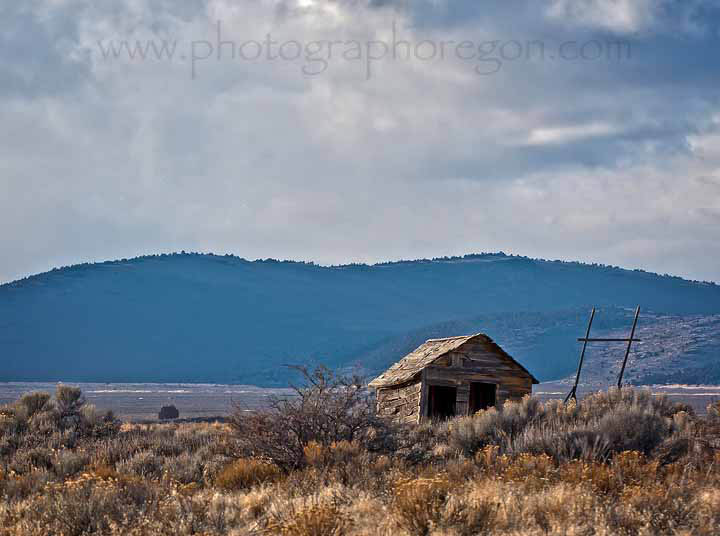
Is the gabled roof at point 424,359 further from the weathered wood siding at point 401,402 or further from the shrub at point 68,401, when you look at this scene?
the shrub at point 68,401

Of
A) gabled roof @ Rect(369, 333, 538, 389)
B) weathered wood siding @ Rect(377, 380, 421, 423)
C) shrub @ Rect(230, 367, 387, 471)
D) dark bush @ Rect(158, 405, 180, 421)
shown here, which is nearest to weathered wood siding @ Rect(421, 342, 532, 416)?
gabled roof @ Rect(369, 333, 538, 389)

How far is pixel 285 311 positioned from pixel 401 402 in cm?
12508

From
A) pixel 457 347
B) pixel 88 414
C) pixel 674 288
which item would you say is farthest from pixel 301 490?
pixel 674 288

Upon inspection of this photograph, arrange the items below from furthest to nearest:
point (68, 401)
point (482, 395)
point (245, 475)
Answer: point (68, 401) < point (482, 395) < point (245, 475)

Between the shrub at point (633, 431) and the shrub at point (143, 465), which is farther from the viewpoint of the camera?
the shrub at point (143, 465)

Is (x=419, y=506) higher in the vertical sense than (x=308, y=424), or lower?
lower

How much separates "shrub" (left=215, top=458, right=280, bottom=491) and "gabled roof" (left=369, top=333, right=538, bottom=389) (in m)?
8.46

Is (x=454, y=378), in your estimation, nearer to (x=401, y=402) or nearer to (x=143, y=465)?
(x=401, y=402)

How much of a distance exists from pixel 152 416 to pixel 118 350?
240ft

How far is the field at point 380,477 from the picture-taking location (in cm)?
838

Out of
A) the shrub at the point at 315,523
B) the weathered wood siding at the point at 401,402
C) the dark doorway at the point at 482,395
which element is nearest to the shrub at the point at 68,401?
the weathered wood siding at the point at 401,402

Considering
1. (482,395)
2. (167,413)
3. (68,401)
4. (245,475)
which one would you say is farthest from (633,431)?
(167,413)

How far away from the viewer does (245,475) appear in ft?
39.7

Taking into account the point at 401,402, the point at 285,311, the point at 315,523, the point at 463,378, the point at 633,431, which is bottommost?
the point at 315,523
